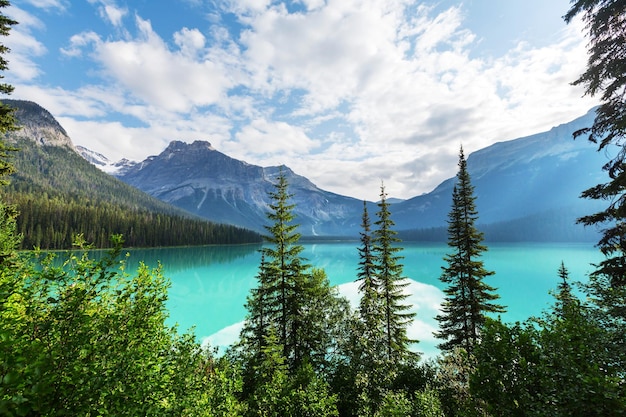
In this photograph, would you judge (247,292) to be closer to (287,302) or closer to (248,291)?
(248,291)

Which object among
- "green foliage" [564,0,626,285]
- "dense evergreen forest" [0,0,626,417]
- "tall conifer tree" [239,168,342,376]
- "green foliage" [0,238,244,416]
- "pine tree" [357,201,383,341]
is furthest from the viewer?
"tall conifer tree" [239,168,342,376]

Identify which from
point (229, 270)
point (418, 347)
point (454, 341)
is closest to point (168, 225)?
point (229, 270)

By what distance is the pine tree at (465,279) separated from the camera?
1859 cm

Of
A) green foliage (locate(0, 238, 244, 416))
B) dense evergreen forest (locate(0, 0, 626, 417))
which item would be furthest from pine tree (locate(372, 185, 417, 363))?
green foliage (locate(0, 238, 244, 416))

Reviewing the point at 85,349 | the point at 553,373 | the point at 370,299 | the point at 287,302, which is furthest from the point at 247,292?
the point at 553,373

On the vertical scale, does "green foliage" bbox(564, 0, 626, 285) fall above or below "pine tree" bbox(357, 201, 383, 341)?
above

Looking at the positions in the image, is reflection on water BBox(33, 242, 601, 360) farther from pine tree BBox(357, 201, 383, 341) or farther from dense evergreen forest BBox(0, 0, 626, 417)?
dense evergreen forest BBox(0, 0, 626, 417)

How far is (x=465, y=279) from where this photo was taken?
63.0ft

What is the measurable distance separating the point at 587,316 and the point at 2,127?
24.1 metres

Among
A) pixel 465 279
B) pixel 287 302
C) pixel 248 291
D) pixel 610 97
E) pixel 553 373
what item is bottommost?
pixel 248 291

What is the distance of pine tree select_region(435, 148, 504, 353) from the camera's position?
18.6 meters

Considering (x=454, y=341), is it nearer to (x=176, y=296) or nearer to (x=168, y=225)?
(x=176, y=296)

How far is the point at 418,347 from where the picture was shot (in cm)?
3253

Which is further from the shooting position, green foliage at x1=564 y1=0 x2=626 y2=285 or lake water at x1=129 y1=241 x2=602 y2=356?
lake water at x1=129 y1=241 x2=602 y2=356
